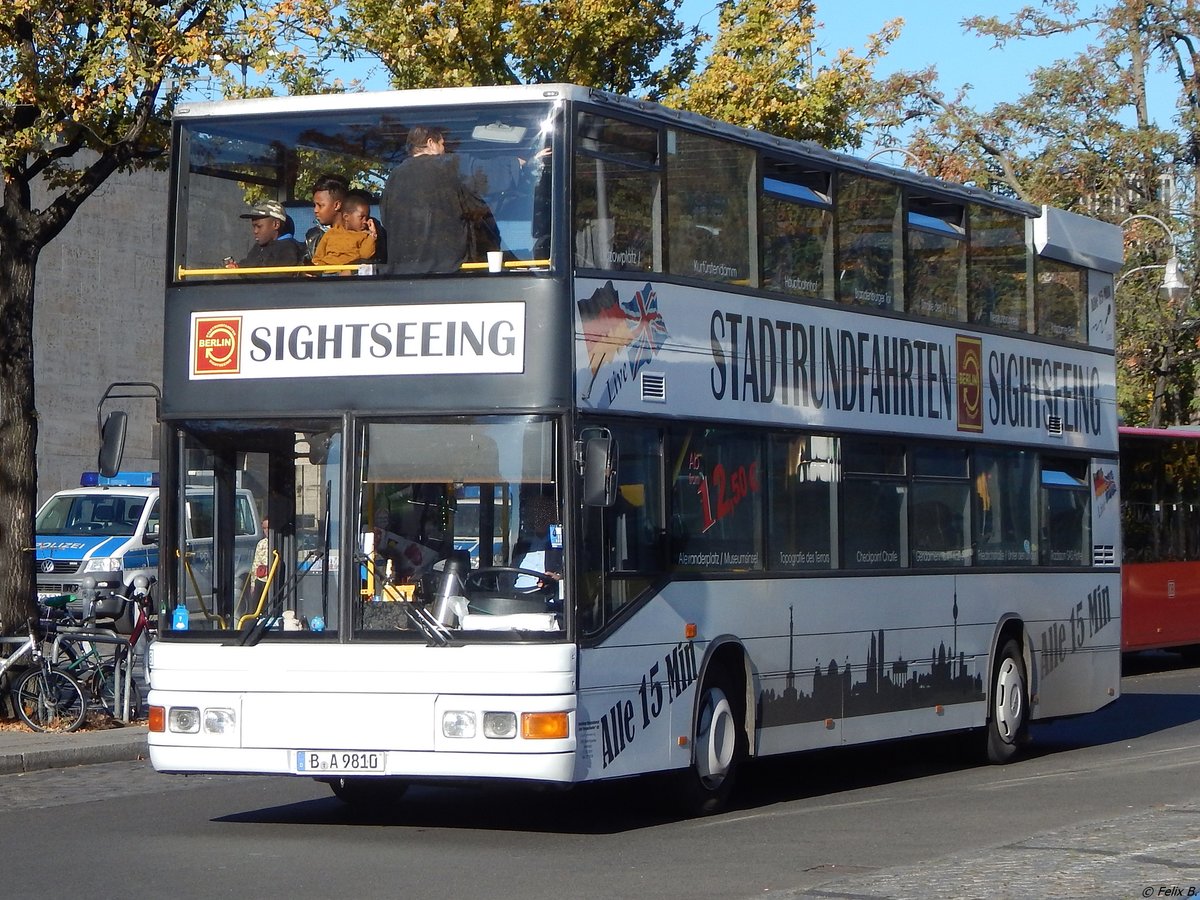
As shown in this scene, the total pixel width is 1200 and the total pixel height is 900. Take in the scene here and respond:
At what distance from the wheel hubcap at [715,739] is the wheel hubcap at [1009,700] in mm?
4335

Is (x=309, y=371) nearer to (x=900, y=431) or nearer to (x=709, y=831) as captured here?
(x=709, y=831)

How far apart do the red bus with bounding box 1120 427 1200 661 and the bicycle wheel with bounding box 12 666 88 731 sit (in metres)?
15.7

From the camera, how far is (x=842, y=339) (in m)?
13.7

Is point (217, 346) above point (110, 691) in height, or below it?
above

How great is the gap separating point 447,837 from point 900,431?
505 centimetres

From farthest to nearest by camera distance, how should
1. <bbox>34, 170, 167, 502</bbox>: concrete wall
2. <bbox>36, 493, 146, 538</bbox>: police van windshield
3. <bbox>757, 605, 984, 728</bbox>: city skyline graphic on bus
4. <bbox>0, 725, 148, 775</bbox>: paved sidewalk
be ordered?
<bbox>34, 170, 167, 502</bbox>: concrete wall
<bbox>36, 493, 146, 538</bbox>: police van windshield
<bbox>0, 725, 148, 775</bbox>: paved sidewalk
<bbox>757, 605, 984, 728</bbox>: city skyline graphic on bus

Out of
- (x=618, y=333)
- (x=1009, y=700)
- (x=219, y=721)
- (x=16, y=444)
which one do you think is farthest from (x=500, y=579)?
(x=16, y=444)

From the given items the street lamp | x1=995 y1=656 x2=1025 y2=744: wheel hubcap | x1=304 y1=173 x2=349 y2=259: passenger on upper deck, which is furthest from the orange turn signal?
the street lamp

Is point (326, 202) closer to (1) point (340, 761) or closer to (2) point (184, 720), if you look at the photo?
(2) point (184, 720)

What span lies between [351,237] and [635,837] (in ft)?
12.2

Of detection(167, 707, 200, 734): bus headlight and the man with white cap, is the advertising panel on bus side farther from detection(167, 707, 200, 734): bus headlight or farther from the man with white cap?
detection(167, 707, 200, 734): bus headlight

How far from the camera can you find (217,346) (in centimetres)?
1120

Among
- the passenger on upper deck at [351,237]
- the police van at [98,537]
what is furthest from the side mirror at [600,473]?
the police van at [98,537]

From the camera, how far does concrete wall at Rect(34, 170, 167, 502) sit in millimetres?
41688
